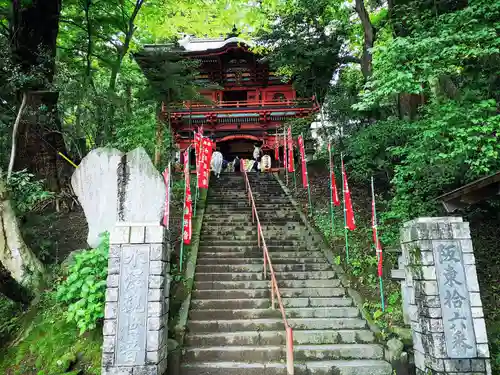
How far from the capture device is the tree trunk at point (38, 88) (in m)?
8.74

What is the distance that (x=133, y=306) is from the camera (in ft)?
15.8

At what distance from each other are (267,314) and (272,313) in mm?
102

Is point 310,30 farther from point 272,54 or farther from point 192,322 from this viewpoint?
point 192,322

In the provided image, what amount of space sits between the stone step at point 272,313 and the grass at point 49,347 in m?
1.85

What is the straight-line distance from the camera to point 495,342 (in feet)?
18.8

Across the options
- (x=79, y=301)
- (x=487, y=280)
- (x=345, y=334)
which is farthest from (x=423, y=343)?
(x=79, y=301)

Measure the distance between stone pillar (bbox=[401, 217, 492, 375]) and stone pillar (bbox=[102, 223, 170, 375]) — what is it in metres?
3.84

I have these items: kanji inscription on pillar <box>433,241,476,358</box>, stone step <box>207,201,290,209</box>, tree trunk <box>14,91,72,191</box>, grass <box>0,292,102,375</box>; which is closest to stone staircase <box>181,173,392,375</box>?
kanji inscription on pillar <box>433,241,476,358</box>

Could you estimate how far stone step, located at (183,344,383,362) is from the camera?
18.5 feet

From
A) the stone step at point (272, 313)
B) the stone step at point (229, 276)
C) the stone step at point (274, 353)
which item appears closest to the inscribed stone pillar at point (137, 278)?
the stone step at point (274, 353)

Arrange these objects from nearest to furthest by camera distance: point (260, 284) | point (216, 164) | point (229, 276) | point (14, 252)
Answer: point (14, 252) < point (260, 284) < point (229, 276) < point (216, 164)

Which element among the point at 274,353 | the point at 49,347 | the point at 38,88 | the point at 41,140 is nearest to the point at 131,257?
the point at 49,347

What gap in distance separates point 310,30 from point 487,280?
10.6 metres

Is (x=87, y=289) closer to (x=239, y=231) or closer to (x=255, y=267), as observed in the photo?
(x=255, y=267)
